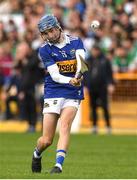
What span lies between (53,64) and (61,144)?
1107mm

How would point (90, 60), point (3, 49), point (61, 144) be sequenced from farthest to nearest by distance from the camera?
point (3, 49)
point (90, 60)
point (61, 144)

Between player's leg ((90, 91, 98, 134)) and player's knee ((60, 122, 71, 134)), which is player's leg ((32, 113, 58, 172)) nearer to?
player's knee ((60, 122, 71, 134))

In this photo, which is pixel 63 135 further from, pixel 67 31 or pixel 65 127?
pixel 67 31

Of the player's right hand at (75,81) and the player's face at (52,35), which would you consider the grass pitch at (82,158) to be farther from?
the player's face at (52,35)

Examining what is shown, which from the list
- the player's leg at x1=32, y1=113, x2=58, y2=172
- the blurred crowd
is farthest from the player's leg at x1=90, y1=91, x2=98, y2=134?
the player's leg at x1=32, y1=113, x2=58, y2=172

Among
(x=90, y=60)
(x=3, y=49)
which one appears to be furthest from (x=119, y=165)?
(x=3, y=49)

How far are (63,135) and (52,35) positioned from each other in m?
1.35

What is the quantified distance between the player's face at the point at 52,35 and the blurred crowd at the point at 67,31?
12.8 metres

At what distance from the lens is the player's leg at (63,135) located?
1089 centimetres

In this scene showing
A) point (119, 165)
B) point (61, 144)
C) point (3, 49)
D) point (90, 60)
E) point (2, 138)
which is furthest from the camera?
point (3, 49)

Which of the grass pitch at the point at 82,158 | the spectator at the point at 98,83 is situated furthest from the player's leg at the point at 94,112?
the grass pitch at the point at 82,158

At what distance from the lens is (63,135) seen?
10969 millimetres

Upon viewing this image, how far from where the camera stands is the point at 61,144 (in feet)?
35.8

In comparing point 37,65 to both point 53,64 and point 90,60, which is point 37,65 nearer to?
point 90,60
